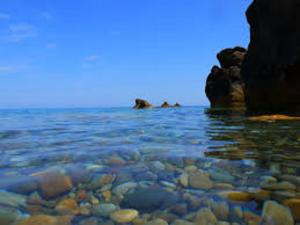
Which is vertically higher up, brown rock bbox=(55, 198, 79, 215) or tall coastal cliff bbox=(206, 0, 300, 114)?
tall coastal cliff bbox=(206, 0, 300, 114)

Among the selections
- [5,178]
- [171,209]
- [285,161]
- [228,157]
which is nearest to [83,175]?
[5,178]

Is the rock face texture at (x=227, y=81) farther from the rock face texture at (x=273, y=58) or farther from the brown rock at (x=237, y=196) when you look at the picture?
the brown rock at (x=237, y=196)

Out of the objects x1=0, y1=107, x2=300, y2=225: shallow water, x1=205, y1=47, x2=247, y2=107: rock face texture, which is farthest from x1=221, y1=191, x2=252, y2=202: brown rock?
x1=205, y1=47, x2=247, y2=107: rock face texture

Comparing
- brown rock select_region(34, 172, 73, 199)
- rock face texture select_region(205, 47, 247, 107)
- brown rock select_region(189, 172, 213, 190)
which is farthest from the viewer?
rock face texture select_region(205, 47, 247, 107)

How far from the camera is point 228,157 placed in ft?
14.9

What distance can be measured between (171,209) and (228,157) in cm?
221

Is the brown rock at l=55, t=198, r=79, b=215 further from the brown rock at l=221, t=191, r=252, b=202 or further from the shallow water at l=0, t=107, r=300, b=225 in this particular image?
the brown rock at l=221, t=191, r=252, b=202

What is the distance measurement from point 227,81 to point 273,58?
17753mm

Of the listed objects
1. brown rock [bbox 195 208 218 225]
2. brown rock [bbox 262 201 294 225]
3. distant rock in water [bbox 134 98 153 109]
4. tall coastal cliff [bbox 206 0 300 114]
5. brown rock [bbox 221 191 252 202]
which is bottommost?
brown rock [bbox 195 208 218 225]

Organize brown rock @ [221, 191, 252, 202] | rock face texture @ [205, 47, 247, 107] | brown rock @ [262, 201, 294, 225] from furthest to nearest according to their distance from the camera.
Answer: rock face texture @ [205, 47, 247, 107], brown rock @ [221, 191, 252, 202], brown rock @ [262, 201, 294, 225]

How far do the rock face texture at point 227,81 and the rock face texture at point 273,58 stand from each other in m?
13.4

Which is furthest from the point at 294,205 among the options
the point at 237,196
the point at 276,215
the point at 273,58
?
the point at 273,58

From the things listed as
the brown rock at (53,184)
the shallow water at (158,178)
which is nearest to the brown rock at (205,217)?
the shallow water at (158,178)

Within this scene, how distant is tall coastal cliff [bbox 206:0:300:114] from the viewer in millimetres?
14727
